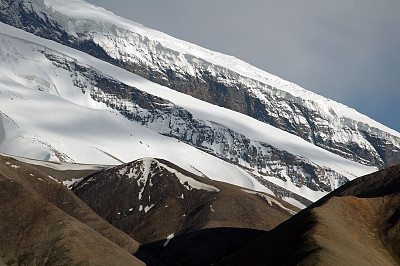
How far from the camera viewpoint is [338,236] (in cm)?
10388

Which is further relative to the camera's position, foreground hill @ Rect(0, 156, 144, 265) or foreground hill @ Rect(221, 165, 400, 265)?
foreground hill @ Rect(0, 156, 144, 265)

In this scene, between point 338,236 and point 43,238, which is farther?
point 43,238

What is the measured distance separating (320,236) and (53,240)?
66.4 metres

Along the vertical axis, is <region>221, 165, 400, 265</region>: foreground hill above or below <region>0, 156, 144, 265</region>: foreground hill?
above

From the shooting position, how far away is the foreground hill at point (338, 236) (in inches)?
3615

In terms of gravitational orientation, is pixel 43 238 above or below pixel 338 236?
below

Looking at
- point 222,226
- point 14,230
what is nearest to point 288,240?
point 14,230

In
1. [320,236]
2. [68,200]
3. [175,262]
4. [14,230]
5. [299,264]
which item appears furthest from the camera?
[68,200]

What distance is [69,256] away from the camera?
447 feet

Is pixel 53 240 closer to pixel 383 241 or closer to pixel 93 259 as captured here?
pixel 93 259

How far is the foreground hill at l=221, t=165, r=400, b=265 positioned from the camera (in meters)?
91.8

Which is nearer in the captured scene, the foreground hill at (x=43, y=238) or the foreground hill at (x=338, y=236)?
the foreground hill at (x=338, y=236)

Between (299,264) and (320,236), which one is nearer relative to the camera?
(299,264)

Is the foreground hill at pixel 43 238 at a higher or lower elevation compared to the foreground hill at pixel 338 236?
lower
